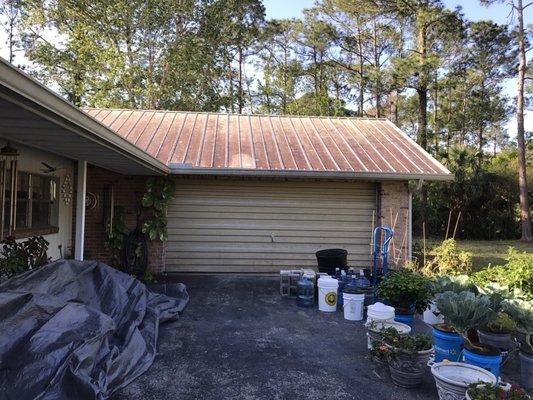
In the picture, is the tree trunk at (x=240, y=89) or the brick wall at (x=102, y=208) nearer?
the brick wall at (x=102, y=208)

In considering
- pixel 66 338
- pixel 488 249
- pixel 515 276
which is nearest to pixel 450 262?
pixel 515 276

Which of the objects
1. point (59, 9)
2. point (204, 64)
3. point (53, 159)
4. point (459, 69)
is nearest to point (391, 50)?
point (459, 69)

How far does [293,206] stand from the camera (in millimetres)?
8938

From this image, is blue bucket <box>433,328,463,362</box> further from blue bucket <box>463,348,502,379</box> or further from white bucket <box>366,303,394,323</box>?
white bucket <box>366,303,394,323</box>

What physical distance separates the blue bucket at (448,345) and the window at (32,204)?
5192 mm

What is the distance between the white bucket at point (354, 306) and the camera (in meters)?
5.79

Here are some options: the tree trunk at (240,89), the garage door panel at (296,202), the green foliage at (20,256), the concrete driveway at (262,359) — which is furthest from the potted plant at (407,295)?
the tree trunk at (240,89)

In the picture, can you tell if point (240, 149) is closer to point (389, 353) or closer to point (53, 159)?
→ point (53, 159)

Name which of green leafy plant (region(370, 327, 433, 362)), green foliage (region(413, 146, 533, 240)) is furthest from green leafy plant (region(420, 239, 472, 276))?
green foliage (region(413, 146, 533, 240))

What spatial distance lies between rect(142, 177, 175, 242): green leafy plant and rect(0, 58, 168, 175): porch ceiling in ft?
7.15

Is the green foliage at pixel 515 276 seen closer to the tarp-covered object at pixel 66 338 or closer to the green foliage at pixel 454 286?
the green foliage at pixel 454 286

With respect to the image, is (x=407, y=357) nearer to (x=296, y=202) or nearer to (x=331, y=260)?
(x=331, y=260)

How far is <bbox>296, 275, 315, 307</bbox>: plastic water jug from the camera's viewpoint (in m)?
6.48

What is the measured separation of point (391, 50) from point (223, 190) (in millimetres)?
17469
